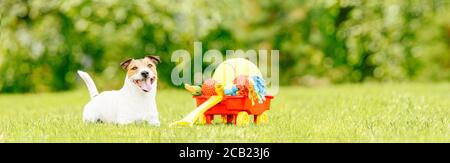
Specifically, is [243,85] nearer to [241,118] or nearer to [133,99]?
[241,118]

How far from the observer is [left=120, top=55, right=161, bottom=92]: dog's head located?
621 cm

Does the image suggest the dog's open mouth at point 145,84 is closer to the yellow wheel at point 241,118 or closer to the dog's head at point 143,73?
the dog's head at point 143,73

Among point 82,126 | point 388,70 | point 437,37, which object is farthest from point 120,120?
point 437,37

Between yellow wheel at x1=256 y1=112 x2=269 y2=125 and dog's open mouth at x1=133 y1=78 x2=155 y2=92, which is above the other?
dog's open mouth at x1=133 y1=78 x2=155 y2=92

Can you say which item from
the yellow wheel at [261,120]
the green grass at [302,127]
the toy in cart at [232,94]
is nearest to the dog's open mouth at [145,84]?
the green grass at [302,127]

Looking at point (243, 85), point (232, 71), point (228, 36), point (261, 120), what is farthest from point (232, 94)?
point (228, 36)

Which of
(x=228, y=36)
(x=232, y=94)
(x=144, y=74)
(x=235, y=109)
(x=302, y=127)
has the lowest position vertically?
(x=302, y=127)

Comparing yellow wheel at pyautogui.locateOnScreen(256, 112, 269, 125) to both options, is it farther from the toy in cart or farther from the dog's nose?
the dog's nose

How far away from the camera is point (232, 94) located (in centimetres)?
658

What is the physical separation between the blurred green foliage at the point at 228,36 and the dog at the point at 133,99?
6.26 metres

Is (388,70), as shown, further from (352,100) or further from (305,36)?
(352,100)

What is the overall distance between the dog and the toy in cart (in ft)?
→ 0.97

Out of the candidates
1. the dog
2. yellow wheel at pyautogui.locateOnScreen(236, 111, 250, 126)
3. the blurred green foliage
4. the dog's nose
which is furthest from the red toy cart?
the blurred green foliage

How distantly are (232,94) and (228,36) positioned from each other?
355 inches
